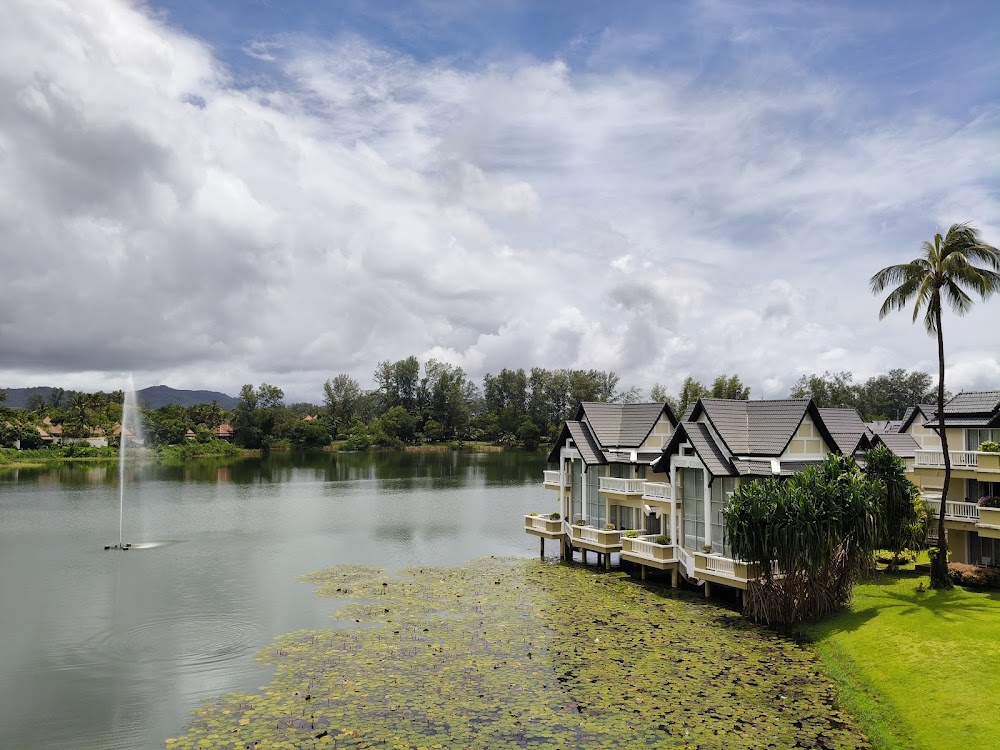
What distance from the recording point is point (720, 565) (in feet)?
87.8

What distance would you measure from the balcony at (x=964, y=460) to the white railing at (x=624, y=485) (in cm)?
1180

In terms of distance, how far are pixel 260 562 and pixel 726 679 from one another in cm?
2552

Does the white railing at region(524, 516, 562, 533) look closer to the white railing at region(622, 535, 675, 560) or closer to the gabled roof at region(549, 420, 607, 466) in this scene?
the gabled roof at region(549, 420, 607, 466)

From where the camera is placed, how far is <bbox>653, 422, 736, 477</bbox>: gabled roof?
91.5ft

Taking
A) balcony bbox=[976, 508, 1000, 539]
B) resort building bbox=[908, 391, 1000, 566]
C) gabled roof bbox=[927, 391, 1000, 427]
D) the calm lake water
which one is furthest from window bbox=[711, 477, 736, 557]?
the calm lake water

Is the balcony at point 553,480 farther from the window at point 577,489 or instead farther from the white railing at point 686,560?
the white railing at point 686,560

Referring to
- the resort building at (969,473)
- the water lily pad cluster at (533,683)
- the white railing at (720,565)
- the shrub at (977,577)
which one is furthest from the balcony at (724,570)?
the resort building at (969,473)

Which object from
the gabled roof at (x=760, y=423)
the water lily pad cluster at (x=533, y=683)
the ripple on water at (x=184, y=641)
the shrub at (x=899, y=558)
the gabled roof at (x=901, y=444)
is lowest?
the ripple on water at (x=184, y=641)

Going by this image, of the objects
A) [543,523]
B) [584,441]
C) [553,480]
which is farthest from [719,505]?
[553,480]

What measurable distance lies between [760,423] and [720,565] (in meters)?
6.41

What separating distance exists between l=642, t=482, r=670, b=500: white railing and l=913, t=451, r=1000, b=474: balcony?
35.3 ft

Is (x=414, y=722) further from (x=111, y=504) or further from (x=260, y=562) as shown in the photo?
(x=111, y=504)

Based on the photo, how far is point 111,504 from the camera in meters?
57.8

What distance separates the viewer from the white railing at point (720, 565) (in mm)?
26295
